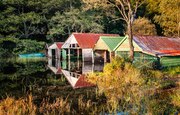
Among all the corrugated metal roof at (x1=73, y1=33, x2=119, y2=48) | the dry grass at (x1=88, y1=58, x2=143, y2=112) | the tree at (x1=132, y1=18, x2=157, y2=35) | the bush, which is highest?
the tree at (x1=132, y1=18, x2=157, y2=35)

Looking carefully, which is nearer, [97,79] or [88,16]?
[97,79]

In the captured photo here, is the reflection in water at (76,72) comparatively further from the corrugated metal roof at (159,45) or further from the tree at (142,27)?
the tree at (142,27)

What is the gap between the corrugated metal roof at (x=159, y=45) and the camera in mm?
30922

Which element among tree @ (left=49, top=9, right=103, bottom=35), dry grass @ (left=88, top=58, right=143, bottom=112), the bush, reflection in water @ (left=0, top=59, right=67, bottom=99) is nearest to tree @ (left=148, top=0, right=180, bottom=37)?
tree @ (left=49, top=9, right=103, bottom=35)

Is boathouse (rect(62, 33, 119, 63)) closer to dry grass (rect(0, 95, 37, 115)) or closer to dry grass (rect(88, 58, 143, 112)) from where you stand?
dry grass (rect(88, 58, 143, 112))

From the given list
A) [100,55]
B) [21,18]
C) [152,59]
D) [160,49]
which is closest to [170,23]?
[100,55]

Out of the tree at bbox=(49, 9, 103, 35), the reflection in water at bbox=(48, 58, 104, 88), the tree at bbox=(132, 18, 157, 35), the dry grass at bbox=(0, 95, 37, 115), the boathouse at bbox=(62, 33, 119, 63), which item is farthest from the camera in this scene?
the tree at bbox=(49, 9, 103, 35)

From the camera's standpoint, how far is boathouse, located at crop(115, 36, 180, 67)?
1168 inches

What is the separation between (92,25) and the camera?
56406 mm

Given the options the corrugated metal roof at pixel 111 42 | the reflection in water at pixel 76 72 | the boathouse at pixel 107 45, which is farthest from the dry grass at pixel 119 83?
the corrugated metal roof at pixel 111 42

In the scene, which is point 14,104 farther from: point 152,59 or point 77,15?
point 77,15

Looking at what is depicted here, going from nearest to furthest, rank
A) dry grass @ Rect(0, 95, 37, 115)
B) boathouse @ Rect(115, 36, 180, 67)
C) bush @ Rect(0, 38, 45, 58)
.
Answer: dry grass @ Rect(0, 95, 37, 115) → boathouse @ Rect(115, 36, 180, 67) → bush @ Rect(0, 38, 45, 58)

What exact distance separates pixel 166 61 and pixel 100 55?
1337cm

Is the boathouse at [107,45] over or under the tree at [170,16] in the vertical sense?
under
